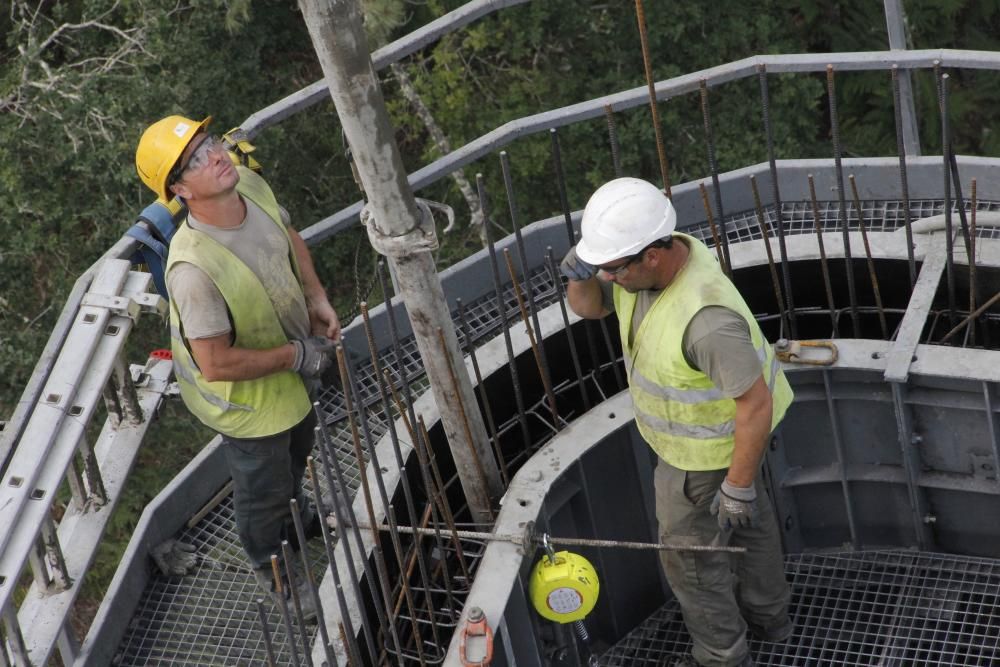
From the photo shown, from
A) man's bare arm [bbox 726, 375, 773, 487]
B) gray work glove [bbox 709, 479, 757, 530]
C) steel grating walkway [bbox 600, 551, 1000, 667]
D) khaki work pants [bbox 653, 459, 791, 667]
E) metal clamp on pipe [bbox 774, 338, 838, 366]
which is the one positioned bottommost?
steel grating walkway [bbox 600, 551, 1000, 667]

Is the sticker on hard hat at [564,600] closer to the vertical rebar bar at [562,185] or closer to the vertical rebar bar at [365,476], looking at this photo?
the vertical rebar bar at [365,476]

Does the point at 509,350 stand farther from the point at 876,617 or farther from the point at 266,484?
the point at 876,617

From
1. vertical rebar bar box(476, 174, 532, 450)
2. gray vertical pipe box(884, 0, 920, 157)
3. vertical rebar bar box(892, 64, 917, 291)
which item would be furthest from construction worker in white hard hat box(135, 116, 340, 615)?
gray vertical pipe box(884, 0, 920, 157)

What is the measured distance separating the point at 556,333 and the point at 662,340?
1.50 m

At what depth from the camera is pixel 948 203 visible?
650 cm

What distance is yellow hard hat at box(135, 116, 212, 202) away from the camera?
18.6 ft

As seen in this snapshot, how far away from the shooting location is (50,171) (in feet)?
44.3

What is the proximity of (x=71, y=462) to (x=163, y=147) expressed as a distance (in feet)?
4.31

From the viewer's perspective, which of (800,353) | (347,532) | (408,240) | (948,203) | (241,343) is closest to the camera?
(408,240)

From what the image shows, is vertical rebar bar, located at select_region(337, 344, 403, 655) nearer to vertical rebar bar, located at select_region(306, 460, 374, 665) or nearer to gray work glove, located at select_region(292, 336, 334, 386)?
vertical rebar bar, located at select_region(306, 460, 374, 665)

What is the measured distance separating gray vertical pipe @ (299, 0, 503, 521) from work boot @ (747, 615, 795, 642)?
119 cm

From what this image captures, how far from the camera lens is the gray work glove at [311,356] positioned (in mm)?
6000

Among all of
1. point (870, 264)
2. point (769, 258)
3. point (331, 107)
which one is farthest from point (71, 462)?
point (331, 107)

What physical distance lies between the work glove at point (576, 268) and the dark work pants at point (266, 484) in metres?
1.32
